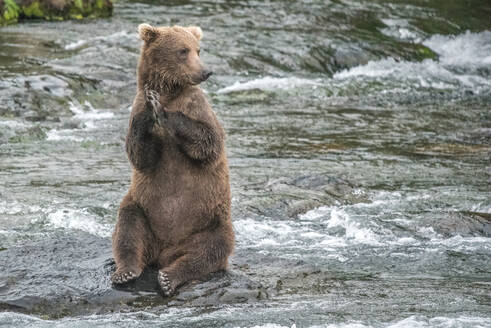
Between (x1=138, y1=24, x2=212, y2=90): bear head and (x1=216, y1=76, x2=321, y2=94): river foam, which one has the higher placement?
(x1=138, y1=24, x2=212, y2=90): bear head

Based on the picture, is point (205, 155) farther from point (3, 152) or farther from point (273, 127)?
point (273, 127)

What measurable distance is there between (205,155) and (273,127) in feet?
28.4

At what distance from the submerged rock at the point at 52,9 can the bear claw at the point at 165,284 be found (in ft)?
54.7

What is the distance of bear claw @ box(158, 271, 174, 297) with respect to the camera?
247 inches

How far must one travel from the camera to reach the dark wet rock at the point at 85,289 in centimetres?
614

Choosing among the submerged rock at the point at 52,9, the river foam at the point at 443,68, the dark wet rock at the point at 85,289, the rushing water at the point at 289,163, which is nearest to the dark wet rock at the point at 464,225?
the rushing water at the point at 289,163

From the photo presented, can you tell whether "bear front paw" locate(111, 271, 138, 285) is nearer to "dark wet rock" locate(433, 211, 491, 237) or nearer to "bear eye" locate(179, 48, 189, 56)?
"bear eye" locate(179, 48, 189, 56)

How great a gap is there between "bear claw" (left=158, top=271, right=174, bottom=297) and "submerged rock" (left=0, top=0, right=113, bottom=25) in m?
16.7

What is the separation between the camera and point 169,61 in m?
6.65

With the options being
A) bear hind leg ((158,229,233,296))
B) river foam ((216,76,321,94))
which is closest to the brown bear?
bear hind leg ((158,229,233,296))

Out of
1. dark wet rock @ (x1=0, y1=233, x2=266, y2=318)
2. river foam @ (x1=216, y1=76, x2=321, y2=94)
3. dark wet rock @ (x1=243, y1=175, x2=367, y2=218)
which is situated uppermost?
dark wet rock @ (x1=0, y1=233, x2=266, y2=318)

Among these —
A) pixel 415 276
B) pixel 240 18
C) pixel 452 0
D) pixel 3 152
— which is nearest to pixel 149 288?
pixel 415 276

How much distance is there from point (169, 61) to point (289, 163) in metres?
6.19

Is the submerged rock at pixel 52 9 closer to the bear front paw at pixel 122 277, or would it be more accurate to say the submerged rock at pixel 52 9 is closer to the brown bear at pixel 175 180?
the brown bear at pixel 175 180
